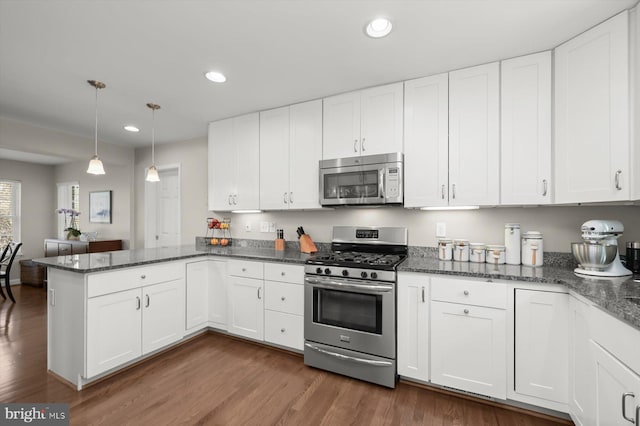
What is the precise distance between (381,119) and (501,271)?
1.58 meters

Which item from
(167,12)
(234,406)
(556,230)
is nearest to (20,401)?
(234,406)

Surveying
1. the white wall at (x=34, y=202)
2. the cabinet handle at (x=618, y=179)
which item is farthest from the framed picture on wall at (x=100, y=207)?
the cabinet handle at (x=618, y=179)

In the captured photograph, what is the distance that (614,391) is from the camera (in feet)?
4.21

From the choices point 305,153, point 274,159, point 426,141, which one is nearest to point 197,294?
point 274,159

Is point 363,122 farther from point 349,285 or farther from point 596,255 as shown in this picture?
point 596,255

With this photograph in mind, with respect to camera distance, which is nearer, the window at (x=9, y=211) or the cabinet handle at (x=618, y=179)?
the cabinet handle at (x=618, y=179)

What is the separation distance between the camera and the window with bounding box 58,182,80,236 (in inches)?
245

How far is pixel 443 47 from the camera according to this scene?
2.09 m

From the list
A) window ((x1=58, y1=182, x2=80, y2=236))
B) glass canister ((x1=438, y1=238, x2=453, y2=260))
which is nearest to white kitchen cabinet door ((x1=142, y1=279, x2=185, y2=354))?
glass canister ((x1=438, y1=238, x2=453, y2=260))

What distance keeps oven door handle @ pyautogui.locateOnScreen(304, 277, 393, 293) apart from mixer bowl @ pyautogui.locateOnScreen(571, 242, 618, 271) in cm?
125

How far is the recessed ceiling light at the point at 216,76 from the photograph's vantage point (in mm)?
2465

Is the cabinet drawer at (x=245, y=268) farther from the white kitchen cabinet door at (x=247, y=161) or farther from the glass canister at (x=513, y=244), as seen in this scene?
the glass canister at (x=513, y=244)

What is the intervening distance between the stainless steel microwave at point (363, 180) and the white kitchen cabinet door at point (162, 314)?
1706mm

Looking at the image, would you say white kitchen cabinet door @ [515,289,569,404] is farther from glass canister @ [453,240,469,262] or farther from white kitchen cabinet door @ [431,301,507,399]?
glass canister @ [453,240,469,262]
